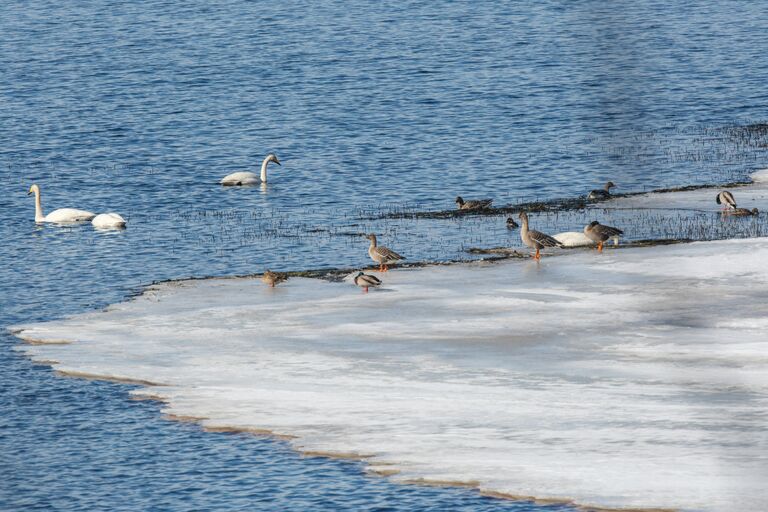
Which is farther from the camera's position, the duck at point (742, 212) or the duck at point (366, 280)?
the duck at point (742, 212)

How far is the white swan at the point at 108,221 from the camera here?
117 ft

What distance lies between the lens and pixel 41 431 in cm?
1912

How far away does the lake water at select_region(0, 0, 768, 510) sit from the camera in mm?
16406

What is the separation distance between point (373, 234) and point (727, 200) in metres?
9.21

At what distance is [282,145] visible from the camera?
5000 centimetres

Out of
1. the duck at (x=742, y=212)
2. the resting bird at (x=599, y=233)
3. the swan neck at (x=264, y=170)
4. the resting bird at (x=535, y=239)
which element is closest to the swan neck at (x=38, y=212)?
the swan neck at (x=264, y=170)

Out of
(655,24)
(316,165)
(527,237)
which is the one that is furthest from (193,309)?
(655,24)

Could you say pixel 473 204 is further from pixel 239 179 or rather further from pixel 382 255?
pixel 239 179

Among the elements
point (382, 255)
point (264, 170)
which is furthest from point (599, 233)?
point (264, 170)

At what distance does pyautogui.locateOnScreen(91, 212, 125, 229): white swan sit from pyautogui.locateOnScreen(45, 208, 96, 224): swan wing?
46.1 inches

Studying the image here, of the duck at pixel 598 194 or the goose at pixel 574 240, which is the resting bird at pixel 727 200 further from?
the goose at pixel 574 240

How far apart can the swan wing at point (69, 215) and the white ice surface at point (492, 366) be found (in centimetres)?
934

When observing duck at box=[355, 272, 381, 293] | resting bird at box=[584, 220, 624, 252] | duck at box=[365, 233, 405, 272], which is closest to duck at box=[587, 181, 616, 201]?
resting bird at box=[584, 220, 624, 252]

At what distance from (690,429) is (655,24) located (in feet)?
168
